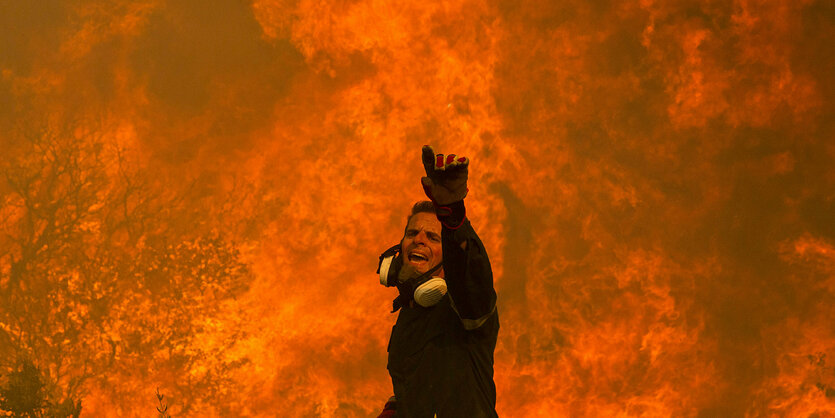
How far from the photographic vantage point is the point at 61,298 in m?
7.85

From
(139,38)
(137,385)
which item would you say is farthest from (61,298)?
(139,38)

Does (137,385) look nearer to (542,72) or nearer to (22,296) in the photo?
(22,296)

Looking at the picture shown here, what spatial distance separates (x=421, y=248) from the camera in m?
3.33

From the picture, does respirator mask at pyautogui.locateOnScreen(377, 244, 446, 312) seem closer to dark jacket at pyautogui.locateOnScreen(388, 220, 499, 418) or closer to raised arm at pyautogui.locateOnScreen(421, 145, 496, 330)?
dark jacket at pyautogui.locateOnScreen(388, 220, 499, 418)

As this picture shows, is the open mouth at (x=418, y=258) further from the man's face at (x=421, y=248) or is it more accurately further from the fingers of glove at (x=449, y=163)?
the fingers of glove at (x=449, y=163)

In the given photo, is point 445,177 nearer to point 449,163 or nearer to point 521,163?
point 449,163

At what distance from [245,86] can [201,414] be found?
129 inches

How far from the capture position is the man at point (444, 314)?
254cm

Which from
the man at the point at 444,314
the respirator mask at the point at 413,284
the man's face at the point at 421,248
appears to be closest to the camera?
the man at the point at 444,314

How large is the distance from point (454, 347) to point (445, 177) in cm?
79

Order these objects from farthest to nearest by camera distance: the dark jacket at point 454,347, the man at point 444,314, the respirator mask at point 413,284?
the respirator mask at point 413,284 → the dark jacket at point 454,347 → the man at point 444,314

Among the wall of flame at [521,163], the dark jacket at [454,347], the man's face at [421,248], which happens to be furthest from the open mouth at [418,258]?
the wall of flame at [521,163]

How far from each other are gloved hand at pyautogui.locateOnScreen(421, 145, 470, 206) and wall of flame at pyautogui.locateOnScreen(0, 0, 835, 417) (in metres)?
5.45

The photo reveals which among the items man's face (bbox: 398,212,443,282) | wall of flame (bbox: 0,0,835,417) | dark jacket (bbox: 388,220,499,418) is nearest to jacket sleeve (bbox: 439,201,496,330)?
dark jacket (bbox: 388,220,499,418)
